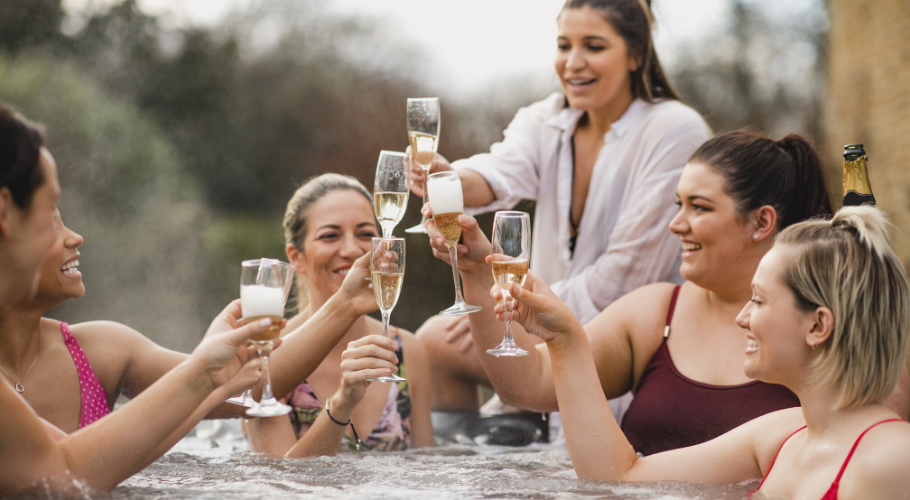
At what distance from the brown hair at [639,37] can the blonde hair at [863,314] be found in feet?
6.92

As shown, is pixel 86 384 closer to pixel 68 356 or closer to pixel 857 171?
pixel 68 356

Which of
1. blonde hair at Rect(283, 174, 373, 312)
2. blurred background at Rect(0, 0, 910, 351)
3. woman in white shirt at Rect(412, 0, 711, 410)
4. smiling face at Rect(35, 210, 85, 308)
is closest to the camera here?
smiling face at Rect(35, 210, 85, 308)

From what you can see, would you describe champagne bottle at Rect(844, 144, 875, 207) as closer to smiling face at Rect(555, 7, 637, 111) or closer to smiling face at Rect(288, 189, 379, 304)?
smiling face at Rect(555, 7, 637, 111)

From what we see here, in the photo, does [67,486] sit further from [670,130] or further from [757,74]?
[757,74]

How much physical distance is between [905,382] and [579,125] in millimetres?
2153

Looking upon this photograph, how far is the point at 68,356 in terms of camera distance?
3000 millimetres

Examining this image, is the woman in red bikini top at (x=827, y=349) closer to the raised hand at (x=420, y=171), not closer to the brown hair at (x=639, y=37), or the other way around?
the raised hand at (x=420, y=171)

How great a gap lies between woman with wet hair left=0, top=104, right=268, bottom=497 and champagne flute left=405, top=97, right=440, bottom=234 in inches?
39.2

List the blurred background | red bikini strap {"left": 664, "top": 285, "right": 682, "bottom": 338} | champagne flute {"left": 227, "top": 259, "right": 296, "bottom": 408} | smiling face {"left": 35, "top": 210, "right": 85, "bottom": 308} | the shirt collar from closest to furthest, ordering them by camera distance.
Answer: champagne flute {"left": 227, "top": 259, "right": 296, "bottom": 408}, smiling face {"left": 35, "top": 210, "right": 85, "bottom": 308}, red bikini strap {"left": 664, "top": 285, "right": 682, "bottom": 338}, the shirt collar, the blurred background

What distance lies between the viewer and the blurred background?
37.3ft

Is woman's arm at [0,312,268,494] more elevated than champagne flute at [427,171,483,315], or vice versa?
champagne flute at [427,171,483,315]

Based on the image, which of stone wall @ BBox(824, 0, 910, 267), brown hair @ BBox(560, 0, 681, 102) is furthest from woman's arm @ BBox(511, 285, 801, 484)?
stone wall @ BBox(824, 0, 910, 267)

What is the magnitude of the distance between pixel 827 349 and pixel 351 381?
58.9 inches

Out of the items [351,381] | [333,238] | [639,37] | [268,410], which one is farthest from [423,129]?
[639,37]
